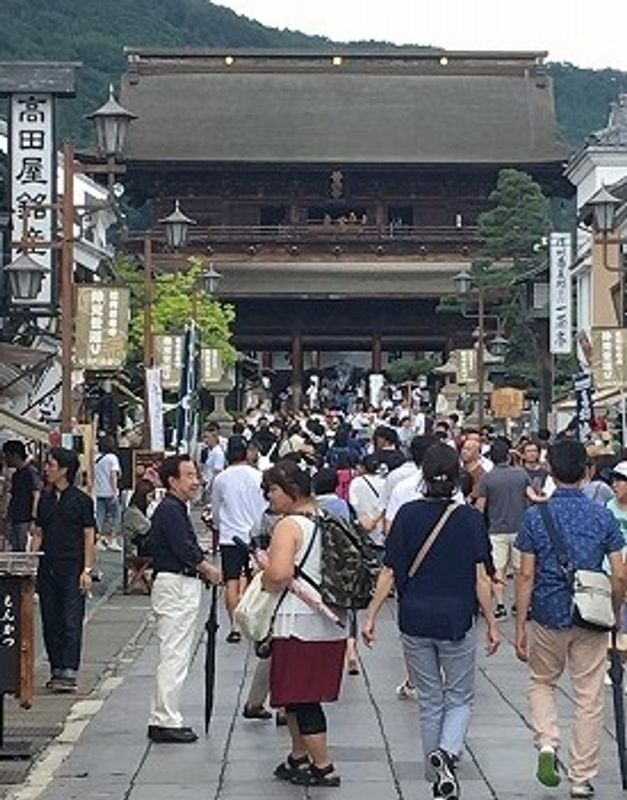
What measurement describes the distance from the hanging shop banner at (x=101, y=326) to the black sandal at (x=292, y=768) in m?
15.5

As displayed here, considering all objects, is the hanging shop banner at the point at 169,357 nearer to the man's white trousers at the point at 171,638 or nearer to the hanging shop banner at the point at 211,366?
the hanging shop banner at the point at 211,366

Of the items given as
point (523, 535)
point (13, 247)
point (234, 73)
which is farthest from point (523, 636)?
point (234, 73)

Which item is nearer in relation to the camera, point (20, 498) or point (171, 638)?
point (171, 638)

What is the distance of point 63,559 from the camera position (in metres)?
13.3

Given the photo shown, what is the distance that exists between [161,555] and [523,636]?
8.20 feet

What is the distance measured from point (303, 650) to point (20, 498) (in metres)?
9.80

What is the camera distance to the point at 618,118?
61094mm

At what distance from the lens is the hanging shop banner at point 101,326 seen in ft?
83.1

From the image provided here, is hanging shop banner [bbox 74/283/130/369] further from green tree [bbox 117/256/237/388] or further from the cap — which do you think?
green tree [bbox 117/256/237/388]

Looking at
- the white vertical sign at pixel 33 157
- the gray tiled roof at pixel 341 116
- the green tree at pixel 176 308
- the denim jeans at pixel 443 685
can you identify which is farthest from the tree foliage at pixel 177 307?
the denim jeans at pixel 443 685

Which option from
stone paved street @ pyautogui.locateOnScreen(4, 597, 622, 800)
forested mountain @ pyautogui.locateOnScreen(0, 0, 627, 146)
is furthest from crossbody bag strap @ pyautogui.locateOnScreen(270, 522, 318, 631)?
forested mountain @ pyautogui.locateOnScreen(0, 0, 627, 146)

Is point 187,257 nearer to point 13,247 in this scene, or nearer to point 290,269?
point 290,269

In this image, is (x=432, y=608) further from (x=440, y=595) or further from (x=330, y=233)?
(x=330, y=233)

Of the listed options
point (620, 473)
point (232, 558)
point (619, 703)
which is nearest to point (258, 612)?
point (619, 703)
